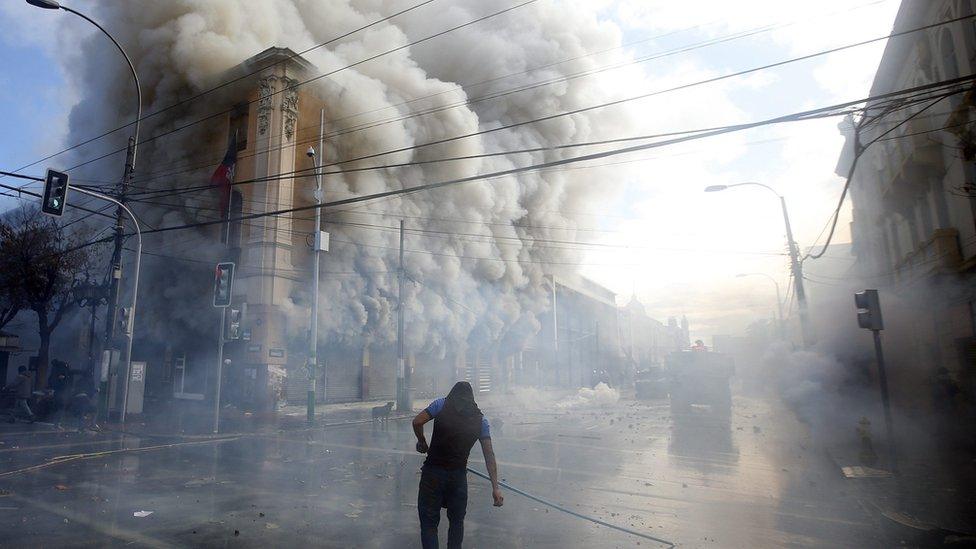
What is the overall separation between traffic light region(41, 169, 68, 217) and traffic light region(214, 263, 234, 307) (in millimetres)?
3657

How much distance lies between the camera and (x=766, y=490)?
707 centimetres

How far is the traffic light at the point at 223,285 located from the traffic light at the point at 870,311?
13.9 m

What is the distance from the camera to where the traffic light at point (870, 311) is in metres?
8.83

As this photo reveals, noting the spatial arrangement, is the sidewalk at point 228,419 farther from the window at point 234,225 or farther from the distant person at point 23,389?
the window at point 234,225

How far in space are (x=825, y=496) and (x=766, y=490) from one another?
670 millimetres

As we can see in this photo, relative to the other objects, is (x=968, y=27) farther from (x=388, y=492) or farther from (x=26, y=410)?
(x=26, y=410)

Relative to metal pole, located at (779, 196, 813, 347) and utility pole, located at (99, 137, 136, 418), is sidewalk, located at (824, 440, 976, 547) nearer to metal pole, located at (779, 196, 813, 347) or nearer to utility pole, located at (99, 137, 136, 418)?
metal pole, located at (779, 196, 813, 347)

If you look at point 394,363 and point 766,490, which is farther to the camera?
point 394,363

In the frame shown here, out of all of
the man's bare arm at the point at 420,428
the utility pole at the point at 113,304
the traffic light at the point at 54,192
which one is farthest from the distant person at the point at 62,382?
the man's bare arm at the point at 420,428

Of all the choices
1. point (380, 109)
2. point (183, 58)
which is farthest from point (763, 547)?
point (183, 58)

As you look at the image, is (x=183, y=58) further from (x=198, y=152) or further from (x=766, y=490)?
(x=766, y=490)

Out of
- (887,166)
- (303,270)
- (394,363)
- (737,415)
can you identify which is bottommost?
(737,415)

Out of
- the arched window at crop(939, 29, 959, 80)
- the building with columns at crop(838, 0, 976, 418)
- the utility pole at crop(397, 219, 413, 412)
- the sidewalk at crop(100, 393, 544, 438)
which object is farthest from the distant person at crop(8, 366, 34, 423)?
the arched window at crop(939, 29, 959, 80)

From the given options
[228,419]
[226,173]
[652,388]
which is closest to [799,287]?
[652,388]
